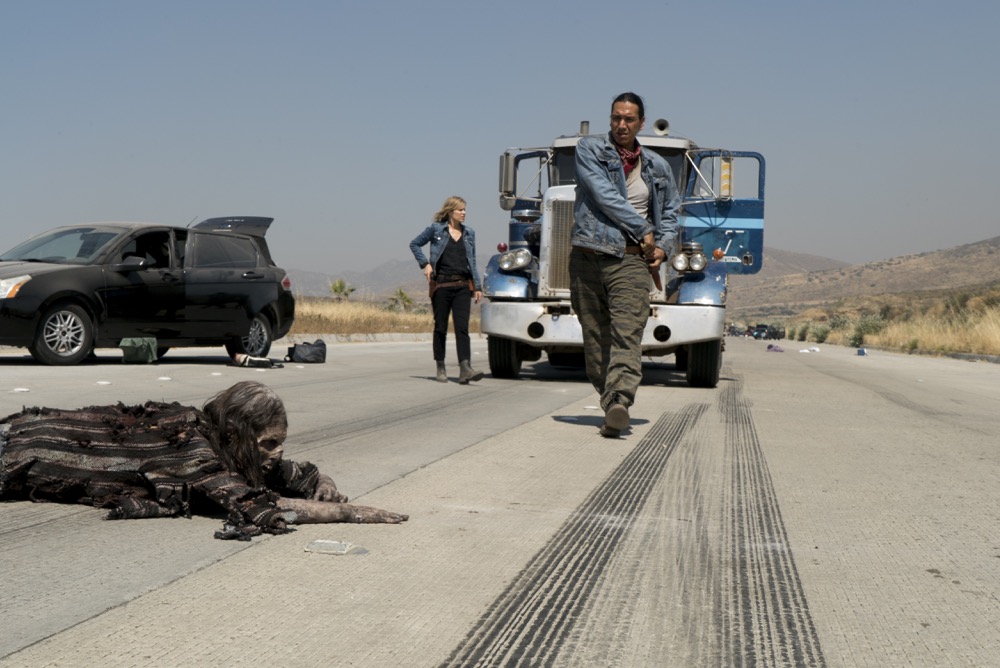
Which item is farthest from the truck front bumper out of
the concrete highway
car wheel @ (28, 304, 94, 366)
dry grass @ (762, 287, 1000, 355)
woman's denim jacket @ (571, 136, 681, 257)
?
Answer: dry grass @ (762, 287, 1000, 355)

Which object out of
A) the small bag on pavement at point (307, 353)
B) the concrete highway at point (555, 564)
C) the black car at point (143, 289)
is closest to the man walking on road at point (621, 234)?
the concrete highway at point (555, 564)

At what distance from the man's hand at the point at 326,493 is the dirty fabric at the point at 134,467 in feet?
0.29

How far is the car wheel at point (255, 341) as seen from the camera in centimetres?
1521

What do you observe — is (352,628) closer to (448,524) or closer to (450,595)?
(450,595)

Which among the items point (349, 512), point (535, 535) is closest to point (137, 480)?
point (349, 512)

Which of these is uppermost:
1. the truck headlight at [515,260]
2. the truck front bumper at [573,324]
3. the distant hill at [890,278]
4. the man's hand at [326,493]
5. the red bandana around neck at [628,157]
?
the distant hill at [890,278]

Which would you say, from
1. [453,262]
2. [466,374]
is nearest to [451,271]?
[453,262]

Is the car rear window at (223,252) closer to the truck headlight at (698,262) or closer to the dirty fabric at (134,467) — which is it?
the truck headlight at (698,262)

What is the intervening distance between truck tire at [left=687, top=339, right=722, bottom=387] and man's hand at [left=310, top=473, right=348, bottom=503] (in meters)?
8.83

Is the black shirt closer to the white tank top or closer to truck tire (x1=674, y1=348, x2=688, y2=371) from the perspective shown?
truck tire (x1=674, y1=348, x2=688, y2=371)

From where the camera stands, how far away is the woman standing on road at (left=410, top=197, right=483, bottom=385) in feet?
43.5

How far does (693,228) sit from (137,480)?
10.4 metres

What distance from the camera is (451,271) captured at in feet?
43.5

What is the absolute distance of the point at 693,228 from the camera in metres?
14.1
